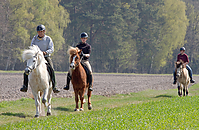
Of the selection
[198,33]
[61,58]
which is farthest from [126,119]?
[198,33]

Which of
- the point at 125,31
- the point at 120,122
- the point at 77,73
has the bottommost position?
the point at 120,122

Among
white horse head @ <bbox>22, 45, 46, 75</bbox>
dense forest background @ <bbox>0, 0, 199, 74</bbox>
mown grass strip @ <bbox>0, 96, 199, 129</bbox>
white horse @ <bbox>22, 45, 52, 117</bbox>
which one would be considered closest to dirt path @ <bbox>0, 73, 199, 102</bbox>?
white horse @ <bbox>22, 45, 52, 117</bbox>

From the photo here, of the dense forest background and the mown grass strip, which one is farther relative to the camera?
the dense forest background

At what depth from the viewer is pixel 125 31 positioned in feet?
243

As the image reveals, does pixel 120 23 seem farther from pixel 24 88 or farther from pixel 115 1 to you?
pixel 24 88

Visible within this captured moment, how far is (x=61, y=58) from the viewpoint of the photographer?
67000mm

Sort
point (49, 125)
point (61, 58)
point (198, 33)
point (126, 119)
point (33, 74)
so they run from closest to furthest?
point (49, 125) < point (126, 119) < point (33, 74) < point (61, 58) < point (198, 33)

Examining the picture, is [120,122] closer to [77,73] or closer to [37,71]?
[37,71]

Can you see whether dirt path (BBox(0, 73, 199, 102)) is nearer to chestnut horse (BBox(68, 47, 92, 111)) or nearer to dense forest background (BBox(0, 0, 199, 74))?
chestnut horse (BBox(68, 47, 92, 111))

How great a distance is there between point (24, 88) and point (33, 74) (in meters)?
1.23

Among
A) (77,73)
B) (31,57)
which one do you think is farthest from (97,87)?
(31,57)

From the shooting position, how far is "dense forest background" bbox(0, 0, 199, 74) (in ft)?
227

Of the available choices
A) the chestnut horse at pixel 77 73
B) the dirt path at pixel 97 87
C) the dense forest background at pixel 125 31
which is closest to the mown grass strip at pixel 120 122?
the chestnut horse at pixel 77 73

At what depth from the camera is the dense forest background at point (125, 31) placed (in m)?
69.1
